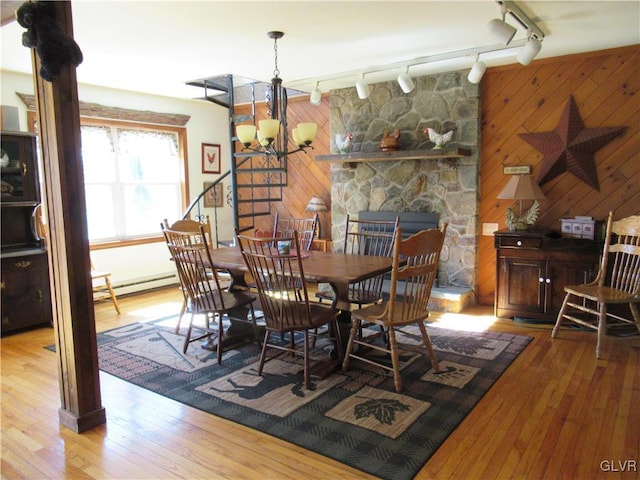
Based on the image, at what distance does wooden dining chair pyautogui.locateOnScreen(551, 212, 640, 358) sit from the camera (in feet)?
11.8

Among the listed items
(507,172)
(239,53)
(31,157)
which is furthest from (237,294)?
(507,172)

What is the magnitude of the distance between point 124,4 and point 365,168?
10.7 ft

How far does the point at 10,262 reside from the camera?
4.27 m

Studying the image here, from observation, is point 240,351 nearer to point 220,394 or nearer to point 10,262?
point 220,394

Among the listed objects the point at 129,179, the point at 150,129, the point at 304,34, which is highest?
the point at 304,34

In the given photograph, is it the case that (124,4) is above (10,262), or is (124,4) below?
above

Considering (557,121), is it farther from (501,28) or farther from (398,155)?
(501,28)

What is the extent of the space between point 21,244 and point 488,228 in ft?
15.5

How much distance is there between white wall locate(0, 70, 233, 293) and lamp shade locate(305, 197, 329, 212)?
152 cm

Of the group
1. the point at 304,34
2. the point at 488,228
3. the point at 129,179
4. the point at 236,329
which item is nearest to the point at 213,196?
the point at 129,179

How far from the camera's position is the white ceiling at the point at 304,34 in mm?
3127

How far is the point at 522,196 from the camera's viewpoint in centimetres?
438

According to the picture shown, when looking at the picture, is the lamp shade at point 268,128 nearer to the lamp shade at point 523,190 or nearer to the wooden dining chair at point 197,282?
the wooden dining chair at point 197,282

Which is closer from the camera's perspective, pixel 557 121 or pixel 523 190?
pixel 523 190
